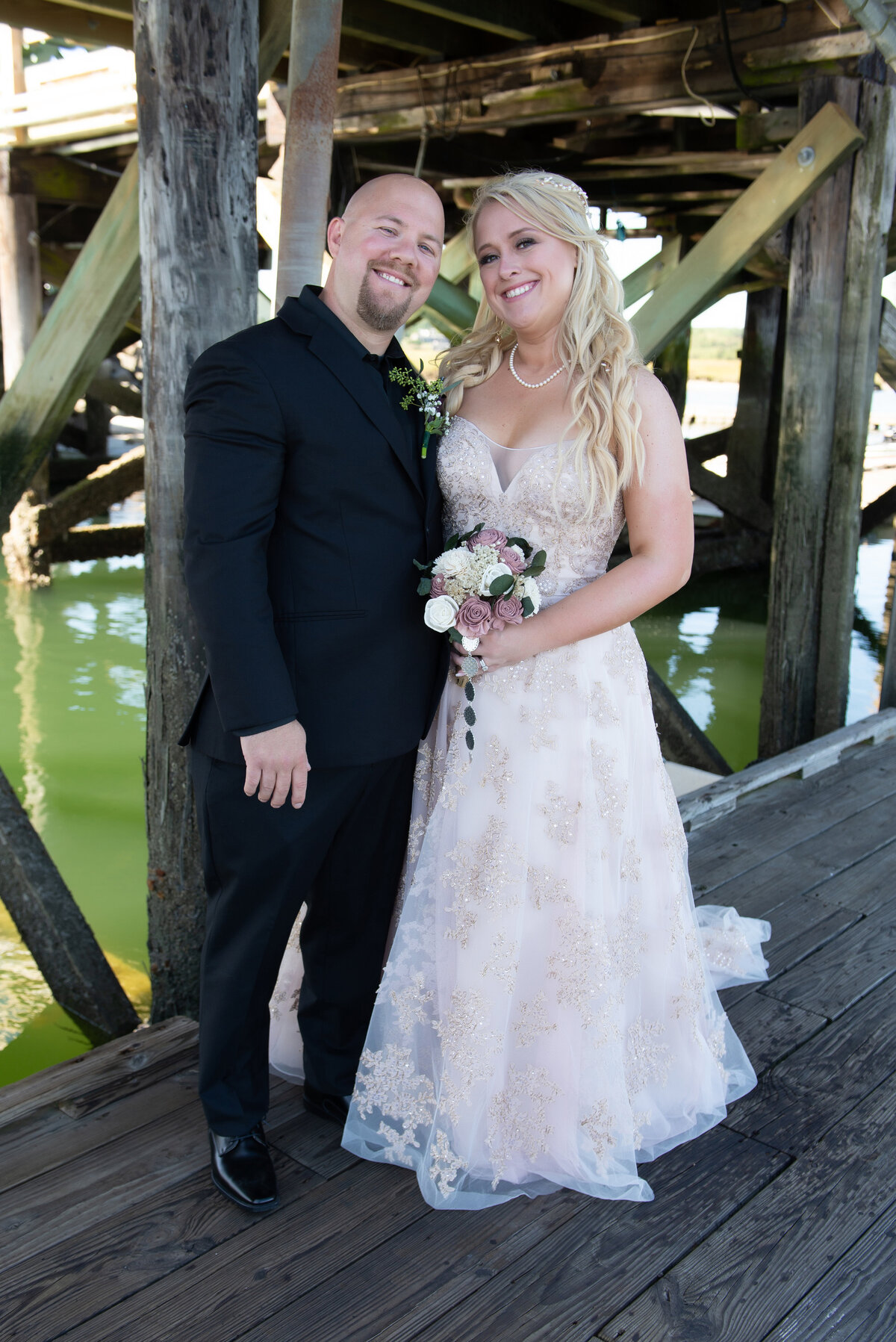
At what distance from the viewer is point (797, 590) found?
5.83 m

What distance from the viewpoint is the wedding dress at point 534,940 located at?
2.31 m

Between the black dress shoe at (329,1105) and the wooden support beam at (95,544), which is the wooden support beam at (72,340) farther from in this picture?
the wooden support beam at (95,544)

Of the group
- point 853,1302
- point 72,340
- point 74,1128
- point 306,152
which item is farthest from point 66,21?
point 853,1302

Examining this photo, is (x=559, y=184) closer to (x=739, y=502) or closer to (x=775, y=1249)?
(x=775, y=1249)

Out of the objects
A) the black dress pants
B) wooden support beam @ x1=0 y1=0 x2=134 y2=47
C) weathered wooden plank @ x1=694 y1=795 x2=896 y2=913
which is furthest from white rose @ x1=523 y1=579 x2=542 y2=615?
wooden support beam @ x1=0 y1=0 x2=134 y2=47

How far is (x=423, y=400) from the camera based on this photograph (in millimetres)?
2416

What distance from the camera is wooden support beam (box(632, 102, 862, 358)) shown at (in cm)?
514

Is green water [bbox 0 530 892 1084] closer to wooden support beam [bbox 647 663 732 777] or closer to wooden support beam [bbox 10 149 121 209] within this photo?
wooden support beam [bbox 647 663 732 777]

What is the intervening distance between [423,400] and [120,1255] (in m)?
1.78

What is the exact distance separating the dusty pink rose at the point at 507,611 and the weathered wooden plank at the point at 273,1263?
1.17m

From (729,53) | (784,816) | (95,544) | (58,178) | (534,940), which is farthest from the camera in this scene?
(95,544)

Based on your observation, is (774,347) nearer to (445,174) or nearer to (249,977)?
(445,174)

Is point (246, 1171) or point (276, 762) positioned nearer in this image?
point (276, 762)

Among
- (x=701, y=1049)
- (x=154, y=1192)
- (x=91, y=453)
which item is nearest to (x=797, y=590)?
(x=701, y=1049)
